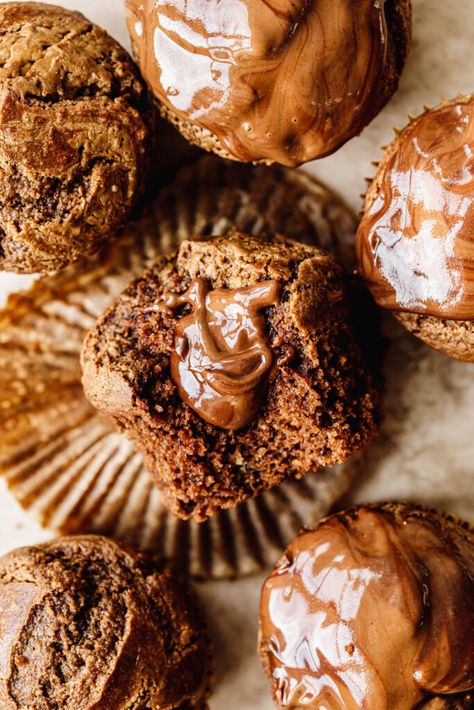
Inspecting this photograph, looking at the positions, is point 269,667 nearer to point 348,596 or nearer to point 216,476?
point 348,596

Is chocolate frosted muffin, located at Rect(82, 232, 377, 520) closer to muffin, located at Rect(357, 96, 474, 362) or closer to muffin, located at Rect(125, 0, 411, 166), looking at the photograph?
muffin, located at Rect(357, 96, 474, 362)

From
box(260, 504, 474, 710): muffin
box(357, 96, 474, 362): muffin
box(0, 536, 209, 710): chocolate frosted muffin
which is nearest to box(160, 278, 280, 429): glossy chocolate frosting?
box(357, 96, 474, 362): muffin

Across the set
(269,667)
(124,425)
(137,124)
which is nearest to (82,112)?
(137,124)

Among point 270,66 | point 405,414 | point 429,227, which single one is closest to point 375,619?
point 405,414

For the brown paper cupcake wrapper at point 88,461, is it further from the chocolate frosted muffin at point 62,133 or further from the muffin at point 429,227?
the muffin at point 429,227

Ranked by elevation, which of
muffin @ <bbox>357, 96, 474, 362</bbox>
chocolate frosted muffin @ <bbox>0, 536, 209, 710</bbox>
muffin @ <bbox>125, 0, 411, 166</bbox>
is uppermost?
muffin @ <bbox>125, 0, 411, 166</bbox>

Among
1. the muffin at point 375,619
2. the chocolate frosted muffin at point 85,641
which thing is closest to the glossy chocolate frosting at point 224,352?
the muffin at point 375,619
